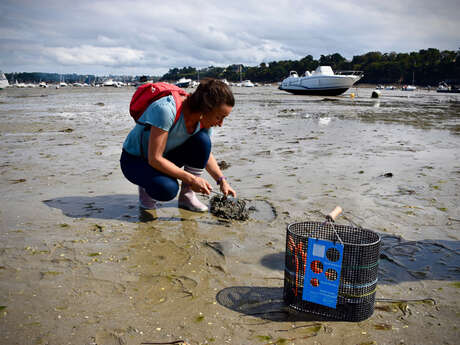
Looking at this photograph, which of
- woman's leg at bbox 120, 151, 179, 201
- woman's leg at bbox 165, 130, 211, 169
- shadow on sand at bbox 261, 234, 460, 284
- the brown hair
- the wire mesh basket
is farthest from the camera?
woman's leg at bbox 165, 130, 211, 169

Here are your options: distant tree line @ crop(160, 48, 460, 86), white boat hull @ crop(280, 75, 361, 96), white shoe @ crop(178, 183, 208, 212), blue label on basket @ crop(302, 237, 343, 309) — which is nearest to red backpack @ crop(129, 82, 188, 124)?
white shoe @ crop(178, 183, 208, 212)

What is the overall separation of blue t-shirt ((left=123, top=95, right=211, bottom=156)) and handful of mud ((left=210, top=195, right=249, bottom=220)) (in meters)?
0.76

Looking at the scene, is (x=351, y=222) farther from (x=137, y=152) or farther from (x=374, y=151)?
(x=374, y=151)

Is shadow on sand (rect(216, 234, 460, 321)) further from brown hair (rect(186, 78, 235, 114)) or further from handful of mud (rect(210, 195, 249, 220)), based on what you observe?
brown hair (rect(186, 78, 235, 114))

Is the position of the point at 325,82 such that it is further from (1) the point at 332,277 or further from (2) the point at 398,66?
(2) the point at 398,66

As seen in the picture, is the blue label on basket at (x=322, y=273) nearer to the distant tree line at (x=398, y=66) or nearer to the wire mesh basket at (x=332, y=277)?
the wire mesh basket at (x=332, y=277)

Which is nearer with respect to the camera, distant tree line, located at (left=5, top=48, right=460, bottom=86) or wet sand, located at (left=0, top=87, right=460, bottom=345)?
wet sand, located at (left=0, top=87, right=460, bottom=345)

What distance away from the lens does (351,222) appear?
338 centimetres

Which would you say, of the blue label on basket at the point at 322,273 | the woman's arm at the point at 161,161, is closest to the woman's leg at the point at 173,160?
the woman's arm at the point at 161,161

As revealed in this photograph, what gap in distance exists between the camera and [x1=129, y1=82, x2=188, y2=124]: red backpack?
3.04 m

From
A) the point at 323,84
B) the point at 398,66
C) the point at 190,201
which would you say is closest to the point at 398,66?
the point at 398,66

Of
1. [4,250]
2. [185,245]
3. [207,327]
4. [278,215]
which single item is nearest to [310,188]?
[278,215]

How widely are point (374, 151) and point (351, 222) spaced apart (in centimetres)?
401

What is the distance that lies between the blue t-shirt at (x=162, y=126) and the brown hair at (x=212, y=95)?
0.82ft
